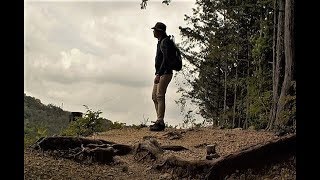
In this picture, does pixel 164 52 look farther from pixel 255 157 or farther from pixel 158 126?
pixel 255 157

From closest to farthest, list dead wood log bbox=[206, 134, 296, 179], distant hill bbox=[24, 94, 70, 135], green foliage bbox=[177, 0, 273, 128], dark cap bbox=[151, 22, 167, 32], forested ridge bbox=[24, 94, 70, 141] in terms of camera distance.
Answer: dead wood log bbox=[206, 134, 296, 179], dark cap bbox=[151, 22, 167, 32], forested ridge bbox=[24, 94, 70, 141], distant hill bbox=[24, 94, 70, 135], green foliage bbox=[177, 0, 273, 128]

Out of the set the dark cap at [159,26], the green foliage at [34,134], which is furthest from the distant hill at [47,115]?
the green foliage at [34,134]

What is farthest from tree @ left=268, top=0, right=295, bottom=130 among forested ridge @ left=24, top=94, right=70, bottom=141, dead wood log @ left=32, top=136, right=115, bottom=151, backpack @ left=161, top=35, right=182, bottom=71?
forested ridge @ left=24, top=94, right=70, bottom=141

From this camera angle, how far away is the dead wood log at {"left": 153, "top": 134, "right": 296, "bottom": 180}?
5.75m

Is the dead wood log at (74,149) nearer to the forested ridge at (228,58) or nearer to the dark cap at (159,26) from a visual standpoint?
the dark cap at (159,26)

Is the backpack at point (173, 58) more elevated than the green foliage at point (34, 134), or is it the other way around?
the backpack at point (173, 58)

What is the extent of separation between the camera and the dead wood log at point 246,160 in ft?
18.9

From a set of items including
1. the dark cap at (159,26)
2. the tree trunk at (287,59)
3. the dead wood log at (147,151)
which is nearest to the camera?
the dead wood log at (147,151)

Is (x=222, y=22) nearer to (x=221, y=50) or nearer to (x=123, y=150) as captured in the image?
(x=221, y=50)

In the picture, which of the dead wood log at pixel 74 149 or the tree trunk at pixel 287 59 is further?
the tree trunk at pixel 287 59

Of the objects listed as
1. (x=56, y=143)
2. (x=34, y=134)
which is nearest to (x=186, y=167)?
(x=56, y=143)

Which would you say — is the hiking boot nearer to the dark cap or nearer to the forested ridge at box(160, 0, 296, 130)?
the dark cap
